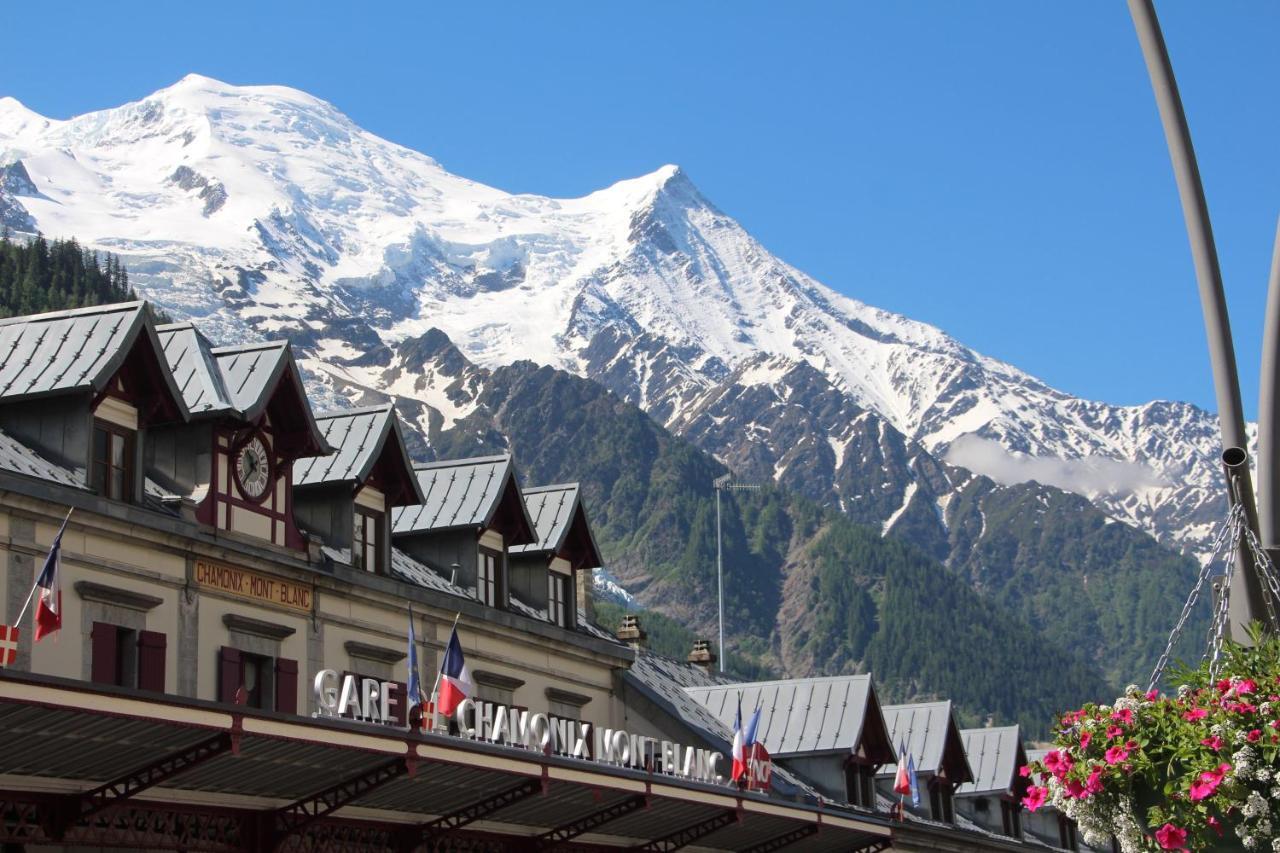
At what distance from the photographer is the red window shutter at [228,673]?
113 ft

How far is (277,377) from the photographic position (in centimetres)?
3681

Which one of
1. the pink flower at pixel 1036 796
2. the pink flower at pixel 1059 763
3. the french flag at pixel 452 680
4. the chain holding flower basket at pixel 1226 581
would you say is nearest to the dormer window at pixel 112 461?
the french flag at pixel 452 680

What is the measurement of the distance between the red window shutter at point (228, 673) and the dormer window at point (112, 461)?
3.26 m

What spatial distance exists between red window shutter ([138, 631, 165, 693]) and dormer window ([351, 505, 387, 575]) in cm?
838

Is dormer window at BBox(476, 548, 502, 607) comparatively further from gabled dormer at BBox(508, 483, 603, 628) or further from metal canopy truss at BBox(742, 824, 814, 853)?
metal canopy truss at BBox(742, 824, 814, 853)

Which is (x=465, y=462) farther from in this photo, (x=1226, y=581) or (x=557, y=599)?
(x=1226, y=581)

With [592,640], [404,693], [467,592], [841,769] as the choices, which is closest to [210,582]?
[404,693]

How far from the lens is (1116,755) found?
17500mm

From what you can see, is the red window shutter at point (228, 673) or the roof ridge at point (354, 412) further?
the roof ridge at point (354, 412)

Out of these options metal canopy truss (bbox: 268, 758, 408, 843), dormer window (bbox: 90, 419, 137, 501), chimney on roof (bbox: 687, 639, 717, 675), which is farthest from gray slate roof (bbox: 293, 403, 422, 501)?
chimney on roof (bbox: 687, 639, 717, 675)

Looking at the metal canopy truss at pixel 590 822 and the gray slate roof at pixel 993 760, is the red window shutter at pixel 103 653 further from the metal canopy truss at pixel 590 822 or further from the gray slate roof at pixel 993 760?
the gray slate roof at pixel 993 760

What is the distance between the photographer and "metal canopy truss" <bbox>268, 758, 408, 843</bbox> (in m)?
31.0

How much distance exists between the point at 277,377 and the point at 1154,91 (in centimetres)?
2301

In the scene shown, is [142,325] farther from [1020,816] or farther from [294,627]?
[1020,816]
